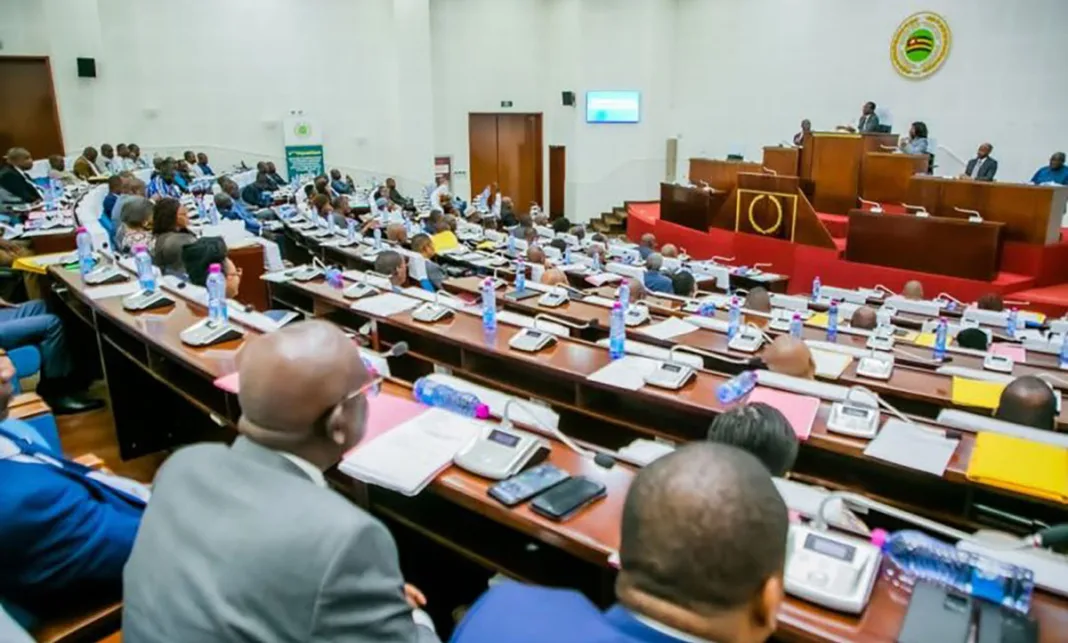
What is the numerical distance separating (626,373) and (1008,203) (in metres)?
6.32

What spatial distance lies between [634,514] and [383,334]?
3321mm

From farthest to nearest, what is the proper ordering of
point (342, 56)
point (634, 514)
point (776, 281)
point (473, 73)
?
point (473, 73) < point (342, 56) < point (776, 281) < point (634, 514)

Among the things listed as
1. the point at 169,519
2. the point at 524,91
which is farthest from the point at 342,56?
the point at 169,519

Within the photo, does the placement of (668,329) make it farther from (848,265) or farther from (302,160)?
(302,160)

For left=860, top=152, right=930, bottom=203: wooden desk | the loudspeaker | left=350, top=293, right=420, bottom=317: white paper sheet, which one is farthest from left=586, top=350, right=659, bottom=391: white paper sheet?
the loudspeaker

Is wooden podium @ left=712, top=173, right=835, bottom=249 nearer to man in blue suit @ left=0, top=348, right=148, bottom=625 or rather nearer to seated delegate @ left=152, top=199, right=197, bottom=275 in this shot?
seated delegate @ left=152, top=199, right=197, bottom=275

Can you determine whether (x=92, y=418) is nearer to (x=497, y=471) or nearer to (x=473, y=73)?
(x=497, y=471)

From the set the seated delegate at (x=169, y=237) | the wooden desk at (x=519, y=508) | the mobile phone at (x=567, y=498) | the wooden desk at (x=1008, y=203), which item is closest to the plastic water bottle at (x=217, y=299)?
the wooden desk at (x=519, y=508)

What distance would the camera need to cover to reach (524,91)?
48.0ft

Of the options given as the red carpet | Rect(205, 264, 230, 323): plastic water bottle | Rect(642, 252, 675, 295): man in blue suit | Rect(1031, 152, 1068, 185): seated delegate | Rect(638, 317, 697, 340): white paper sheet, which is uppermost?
Rect(1031, 152, 1068, 185): seated delegate

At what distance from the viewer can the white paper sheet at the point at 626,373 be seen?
2.82m

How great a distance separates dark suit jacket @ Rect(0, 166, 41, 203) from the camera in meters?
8.10

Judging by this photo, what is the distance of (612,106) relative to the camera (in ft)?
46.5

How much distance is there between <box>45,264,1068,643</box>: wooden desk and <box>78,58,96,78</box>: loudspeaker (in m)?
8.29
